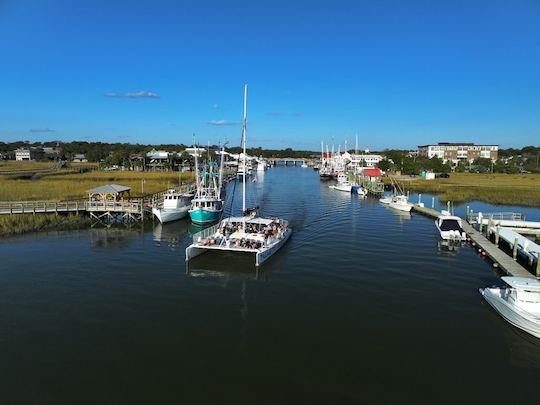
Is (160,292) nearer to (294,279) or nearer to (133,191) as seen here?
(294,279)

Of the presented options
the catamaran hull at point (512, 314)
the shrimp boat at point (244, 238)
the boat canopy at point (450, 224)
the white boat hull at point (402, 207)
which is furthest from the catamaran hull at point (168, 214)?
the catamaran hull at point (512, 314)

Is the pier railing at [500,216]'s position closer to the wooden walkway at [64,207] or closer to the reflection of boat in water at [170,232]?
the reflection of boat in water at [170,232]

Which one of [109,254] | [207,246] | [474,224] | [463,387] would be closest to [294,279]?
[207,246]

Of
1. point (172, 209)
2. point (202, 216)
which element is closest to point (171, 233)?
point (202, 216)

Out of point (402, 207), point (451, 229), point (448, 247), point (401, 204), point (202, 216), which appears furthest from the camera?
point (401, 204)

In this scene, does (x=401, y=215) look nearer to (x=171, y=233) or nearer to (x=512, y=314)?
(x=171, y=233)

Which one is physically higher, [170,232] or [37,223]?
[37,223]
